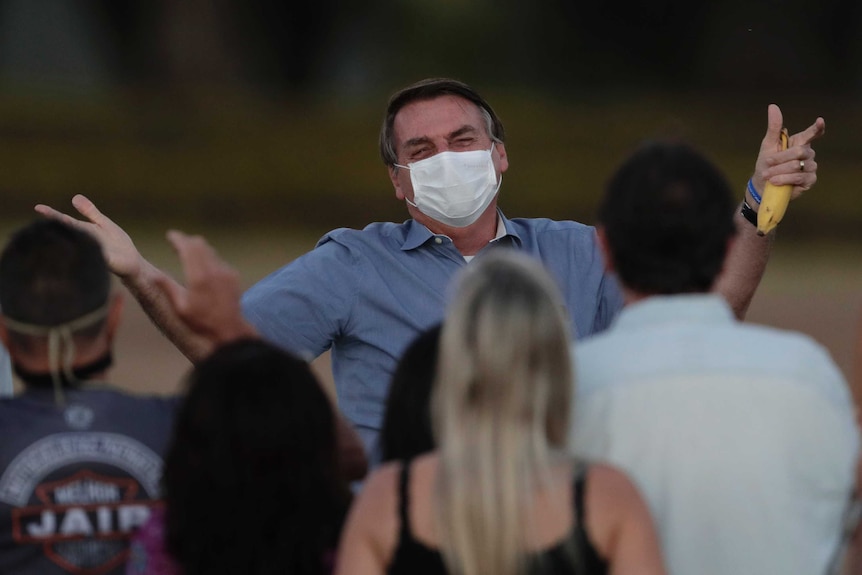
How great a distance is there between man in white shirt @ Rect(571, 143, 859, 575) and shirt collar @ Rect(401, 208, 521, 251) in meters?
1.98

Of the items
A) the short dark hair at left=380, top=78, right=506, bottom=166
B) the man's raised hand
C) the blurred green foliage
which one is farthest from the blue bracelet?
the blurred green foliage

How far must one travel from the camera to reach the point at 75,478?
3158 millimetres

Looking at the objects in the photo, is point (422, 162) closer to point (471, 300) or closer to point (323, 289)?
point (323, 289)

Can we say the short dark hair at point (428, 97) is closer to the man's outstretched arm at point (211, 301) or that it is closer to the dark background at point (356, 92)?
the man's outstretched arm at point (211, 301)

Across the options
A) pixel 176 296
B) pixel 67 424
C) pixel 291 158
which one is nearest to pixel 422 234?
pixel 176 296

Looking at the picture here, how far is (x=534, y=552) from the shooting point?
283 cm

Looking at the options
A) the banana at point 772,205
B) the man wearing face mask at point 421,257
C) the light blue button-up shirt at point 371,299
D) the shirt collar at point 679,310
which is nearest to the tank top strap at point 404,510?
the shirt collar at point 679,310

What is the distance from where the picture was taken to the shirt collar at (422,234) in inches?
201

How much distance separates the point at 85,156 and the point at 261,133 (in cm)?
304

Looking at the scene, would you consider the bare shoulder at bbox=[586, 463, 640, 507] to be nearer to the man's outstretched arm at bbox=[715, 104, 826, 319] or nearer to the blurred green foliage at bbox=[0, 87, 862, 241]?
the man's outstretched arm at bbox=[715, 104, 826, 319]

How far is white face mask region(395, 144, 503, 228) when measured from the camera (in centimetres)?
512

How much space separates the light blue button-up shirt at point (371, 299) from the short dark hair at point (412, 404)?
1.60m

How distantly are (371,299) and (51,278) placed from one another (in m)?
1.82

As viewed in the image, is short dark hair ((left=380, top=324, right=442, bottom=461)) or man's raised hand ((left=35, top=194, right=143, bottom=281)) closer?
short dark hair ((left=380, top=324, right=442, bottom=461))
